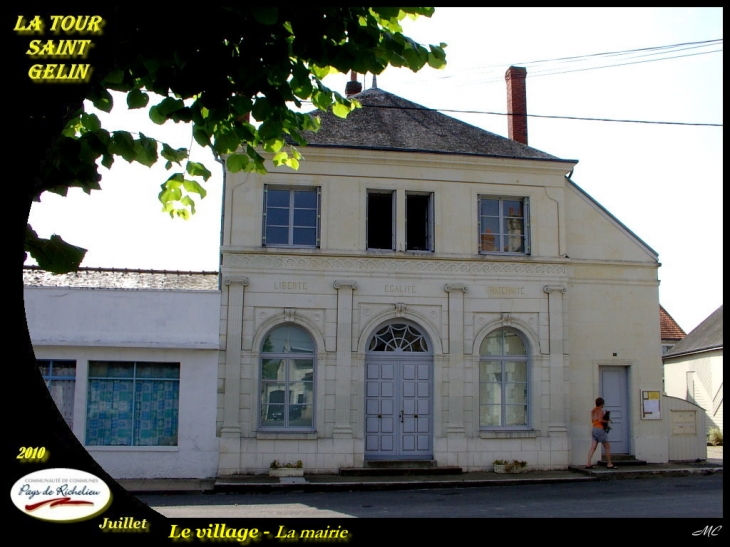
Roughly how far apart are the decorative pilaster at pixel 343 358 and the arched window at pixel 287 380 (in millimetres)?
569

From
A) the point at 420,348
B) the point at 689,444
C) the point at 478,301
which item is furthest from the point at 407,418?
the point at 689,444

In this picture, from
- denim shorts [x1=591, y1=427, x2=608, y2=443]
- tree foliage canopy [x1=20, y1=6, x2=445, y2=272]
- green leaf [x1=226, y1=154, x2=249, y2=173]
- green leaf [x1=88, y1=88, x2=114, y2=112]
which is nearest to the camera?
tree foliage canopy [x1=20, y1=6, x2=445, y2=272]

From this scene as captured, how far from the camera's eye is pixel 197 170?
20.7 feet

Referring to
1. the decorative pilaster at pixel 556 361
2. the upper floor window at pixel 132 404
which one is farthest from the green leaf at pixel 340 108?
the decorative pilaster at pixel 556 361

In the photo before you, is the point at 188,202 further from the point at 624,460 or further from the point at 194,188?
the point at 624,460

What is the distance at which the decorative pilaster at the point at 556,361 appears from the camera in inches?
654

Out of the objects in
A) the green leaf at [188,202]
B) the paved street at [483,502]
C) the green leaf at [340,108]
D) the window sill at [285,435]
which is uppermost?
the green leaf at [340,108]

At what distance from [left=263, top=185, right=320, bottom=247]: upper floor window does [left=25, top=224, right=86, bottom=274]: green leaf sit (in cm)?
1195

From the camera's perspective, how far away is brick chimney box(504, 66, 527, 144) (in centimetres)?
1893

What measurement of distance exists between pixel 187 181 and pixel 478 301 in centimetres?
1115

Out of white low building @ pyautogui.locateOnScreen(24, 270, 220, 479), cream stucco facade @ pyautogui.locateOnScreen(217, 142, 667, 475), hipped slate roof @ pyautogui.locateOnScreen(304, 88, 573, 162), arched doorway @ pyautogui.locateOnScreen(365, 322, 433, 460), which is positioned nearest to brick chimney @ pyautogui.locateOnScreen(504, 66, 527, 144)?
hipped slate roof @ pyautogui.locateOnScreen(304, 88, 573, 162)

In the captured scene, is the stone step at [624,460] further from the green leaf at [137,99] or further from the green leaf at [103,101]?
the green leaf at [103,101]

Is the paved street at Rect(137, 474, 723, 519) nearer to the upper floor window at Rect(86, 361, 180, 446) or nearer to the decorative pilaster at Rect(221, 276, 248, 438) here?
the decorative pilaster at Rect(221, 276, 248, 438)

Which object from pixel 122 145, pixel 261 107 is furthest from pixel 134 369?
pixel 261 107
